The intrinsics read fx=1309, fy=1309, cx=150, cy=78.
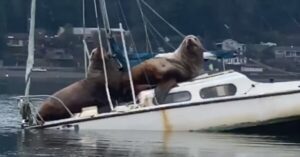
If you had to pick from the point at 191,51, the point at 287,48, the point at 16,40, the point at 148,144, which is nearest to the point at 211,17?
the point at 287,48

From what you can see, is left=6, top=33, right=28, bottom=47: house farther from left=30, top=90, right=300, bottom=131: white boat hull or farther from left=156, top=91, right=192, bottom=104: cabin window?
left=156, top=91, right=192, bottom=104: cabin window

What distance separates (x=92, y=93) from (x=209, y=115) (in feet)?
15.0

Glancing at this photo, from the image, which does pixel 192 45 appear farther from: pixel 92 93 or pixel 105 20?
pixel 92 93

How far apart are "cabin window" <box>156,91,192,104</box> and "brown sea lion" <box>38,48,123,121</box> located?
2.48 m

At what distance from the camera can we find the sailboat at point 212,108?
40.2m

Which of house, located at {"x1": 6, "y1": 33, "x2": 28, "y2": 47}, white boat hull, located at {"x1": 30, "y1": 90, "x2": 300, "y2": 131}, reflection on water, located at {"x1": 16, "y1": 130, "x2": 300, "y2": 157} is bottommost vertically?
reflection on water, located at {"x1": 16, "y1": 130, "x2": 300, "y2": 157}

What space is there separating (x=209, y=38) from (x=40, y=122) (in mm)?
90930

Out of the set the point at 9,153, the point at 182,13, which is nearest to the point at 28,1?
the point at 182,13

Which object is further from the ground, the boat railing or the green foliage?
the green foliage

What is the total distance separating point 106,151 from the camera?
35750mm

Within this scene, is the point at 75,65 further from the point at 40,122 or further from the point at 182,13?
the point at 40,122

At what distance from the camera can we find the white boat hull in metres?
40.2

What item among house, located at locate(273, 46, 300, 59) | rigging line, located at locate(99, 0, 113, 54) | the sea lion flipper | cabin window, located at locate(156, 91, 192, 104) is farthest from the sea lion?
house, located at locate(273, 46, 300, 59)

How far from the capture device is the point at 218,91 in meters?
40.5
